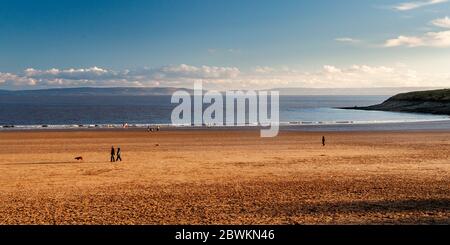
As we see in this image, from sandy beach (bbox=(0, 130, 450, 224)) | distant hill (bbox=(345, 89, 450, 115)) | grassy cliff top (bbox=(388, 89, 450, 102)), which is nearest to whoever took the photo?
sandy beach (bbox=(0, 130, 450, 224))

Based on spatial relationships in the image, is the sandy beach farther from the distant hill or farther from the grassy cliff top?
the grassy cliff top

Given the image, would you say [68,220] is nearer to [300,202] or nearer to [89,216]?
[89,216]

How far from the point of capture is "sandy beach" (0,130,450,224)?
15.2 meters

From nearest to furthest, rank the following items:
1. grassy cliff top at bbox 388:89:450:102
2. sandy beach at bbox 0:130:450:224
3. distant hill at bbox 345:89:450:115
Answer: sandy beach at bbox 0:130:450:224 → distant hill at bbox 345:89:450:115 → grassy cliff top at bbox 388:89:450:102

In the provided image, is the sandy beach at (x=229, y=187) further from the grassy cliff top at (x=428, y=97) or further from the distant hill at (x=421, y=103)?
the grassy cliff top at (x=428, y=97)

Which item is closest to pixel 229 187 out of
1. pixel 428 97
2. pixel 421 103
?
pixel 421 103

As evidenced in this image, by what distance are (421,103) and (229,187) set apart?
115799 mm

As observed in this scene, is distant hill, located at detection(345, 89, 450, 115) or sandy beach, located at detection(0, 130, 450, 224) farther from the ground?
distant hill, located at detection(345, 89, 450, 115)

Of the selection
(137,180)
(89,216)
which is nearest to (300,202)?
(89,216)

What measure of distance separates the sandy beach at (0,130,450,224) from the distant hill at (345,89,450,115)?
278 feet

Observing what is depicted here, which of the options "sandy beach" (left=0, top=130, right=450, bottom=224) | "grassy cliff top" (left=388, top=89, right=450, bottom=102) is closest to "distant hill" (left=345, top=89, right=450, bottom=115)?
"grassy cliff top" (left=388, top=89, right=450, bottom=102)

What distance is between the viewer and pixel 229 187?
20.7 m

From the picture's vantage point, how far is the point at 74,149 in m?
39.7

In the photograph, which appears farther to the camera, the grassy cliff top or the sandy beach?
the grassy cliff top
